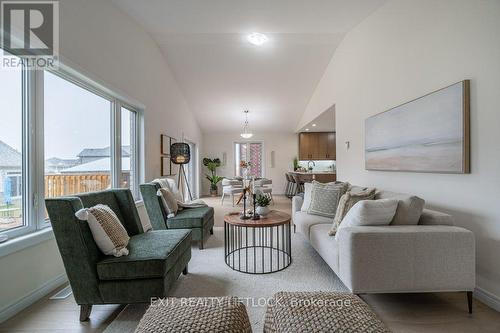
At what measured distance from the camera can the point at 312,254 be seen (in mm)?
2924

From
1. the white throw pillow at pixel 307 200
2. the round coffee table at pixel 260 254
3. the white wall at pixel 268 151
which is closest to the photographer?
the round coffee table at pixel 260 254

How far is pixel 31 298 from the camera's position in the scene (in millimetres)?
1921

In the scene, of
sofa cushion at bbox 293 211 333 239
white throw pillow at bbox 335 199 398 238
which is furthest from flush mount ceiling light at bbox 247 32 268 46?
white throw pillow at bbox 335 199 398 238

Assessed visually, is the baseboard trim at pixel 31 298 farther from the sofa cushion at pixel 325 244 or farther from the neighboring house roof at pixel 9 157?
the sofa cushion at pixel 325 244

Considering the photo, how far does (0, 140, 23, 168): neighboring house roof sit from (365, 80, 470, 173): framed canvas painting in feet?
12.3

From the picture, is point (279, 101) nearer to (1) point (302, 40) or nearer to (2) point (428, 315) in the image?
(1) point (302, 40)

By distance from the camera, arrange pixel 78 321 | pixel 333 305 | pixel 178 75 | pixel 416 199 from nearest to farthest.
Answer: pixel 333 305 < pixel 78 321 < pixel 416 199 < pixel 178 75

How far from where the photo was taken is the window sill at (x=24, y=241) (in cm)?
171

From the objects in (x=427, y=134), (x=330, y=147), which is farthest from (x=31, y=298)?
(x=330, y=147)

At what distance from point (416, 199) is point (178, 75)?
507 cm

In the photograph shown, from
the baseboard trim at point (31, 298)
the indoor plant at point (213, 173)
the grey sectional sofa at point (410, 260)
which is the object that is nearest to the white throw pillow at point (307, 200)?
the grey sectional sofa at point (410, 260)

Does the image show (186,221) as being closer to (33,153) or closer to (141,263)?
(141,263)

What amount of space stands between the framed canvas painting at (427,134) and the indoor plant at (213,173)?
6307 mm

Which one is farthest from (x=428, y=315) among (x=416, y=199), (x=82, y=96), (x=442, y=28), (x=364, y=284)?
(x=82, y=96)
